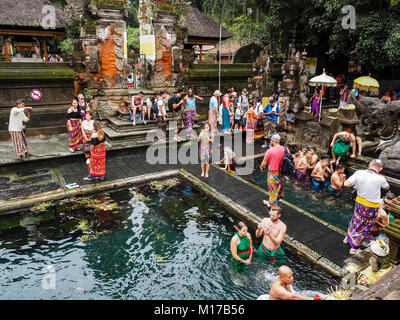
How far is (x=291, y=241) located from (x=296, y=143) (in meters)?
6.11

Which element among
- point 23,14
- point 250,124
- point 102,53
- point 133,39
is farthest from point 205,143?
point 133,39

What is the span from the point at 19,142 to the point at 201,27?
17097 mm

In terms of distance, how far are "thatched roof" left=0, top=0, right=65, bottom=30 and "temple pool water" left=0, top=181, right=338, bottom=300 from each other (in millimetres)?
14082

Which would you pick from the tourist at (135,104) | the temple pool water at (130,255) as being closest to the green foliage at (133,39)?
the tourist at (135,104)

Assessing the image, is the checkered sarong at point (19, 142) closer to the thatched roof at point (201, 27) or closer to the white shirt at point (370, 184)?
the white shirt at point (370, 184)

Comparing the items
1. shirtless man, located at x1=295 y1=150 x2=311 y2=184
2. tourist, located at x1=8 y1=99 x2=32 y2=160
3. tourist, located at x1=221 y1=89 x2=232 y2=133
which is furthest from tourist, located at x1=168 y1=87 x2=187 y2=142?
tourist, located at x1=8 y1=99 x2=32 y2=160

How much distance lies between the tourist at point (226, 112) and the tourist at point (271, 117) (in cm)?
149

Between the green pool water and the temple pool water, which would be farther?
the green pool water

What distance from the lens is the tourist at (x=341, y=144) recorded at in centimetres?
916

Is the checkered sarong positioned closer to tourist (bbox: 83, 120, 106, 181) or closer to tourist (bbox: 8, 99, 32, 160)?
tourist (bbox: 8, 99, 32, 160)

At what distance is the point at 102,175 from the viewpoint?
8469 mm

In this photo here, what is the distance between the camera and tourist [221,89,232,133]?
11.8m

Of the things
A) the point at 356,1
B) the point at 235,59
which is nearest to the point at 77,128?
the point at 356,1

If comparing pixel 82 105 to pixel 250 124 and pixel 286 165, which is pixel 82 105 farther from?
pixel 286 165
